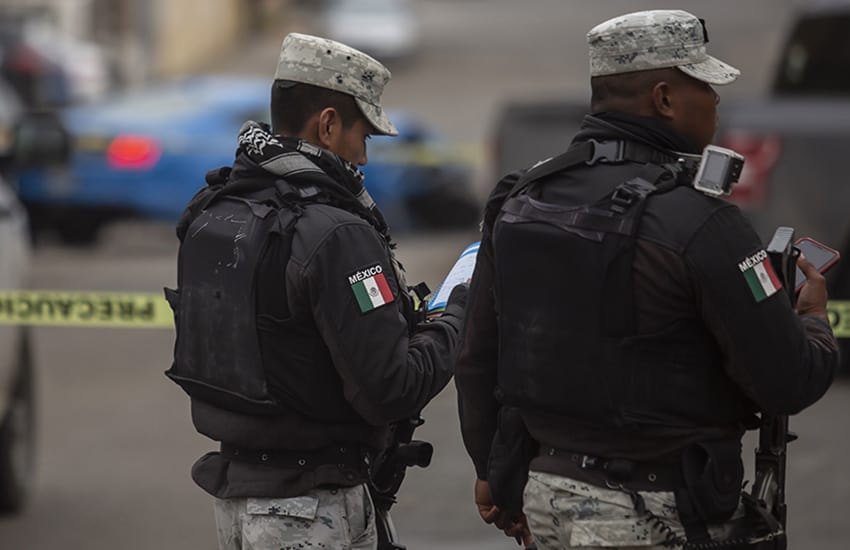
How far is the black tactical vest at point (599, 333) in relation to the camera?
362 centimetres

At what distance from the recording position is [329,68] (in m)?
4.07

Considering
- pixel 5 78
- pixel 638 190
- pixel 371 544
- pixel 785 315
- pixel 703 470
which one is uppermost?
pixel 5 78

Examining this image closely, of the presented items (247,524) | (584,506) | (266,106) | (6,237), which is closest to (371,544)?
(247,524)

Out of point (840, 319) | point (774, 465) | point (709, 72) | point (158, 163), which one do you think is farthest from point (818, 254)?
point (158, 163)

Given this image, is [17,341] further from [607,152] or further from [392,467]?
[607,152]

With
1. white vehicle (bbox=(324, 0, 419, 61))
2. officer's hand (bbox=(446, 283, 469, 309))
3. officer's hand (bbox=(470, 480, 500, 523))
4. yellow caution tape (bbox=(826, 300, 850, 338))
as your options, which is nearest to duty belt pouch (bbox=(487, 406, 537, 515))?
officer's hand (bbox=(470, 480, 500, 523))

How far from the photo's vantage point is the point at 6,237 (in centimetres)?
744

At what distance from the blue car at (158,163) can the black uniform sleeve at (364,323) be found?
1127cm

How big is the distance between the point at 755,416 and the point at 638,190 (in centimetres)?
65

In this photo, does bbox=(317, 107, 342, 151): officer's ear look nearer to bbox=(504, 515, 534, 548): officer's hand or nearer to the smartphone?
bbox=(504, 515, 534, 548): officer's hand

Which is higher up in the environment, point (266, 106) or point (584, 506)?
point (266, 106)

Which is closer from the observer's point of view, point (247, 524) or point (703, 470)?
point (703, 470)

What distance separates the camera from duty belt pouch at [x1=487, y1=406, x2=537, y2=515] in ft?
12.8

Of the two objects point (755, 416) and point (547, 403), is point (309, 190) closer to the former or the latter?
point (547, 403)
